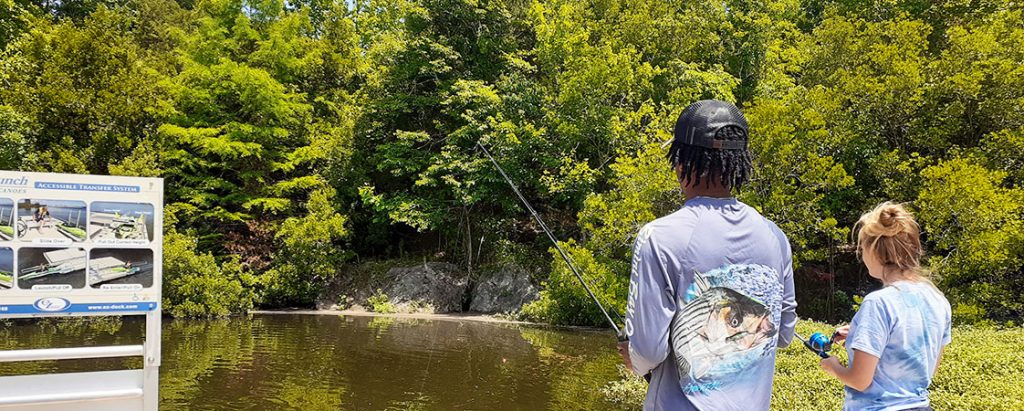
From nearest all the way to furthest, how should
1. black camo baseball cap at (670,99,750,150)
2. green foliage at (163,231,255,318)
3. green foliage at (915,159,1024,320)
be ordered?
black camo baseball cap at (670,99,750,150), green foliage at (915,159,1024,320), green foliage at (163,231,255,318)

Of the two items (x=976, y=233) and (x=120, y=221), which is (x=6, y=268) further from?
(x=976, y=233)

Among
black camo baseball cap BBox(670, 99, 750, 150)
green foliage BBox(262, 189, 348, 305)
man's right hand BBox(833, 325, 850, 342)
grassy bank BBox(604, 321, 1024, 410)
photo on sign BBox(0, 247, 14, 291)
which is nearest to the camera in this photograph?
black camo baseball cap BBox(670, 99, 750, 150)

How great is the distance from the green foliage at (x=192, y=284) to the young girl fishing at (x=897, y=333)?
16875mm

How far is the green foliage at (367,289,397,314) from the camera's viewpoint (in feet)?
61.4

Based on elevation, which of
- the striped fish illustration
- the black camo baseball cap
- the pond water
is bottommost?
the pond water

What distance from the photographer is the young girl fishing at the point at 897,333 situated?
2.12 metres

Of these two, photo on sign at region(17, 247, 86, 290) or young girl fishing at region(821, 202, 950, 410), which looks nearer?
young girl fishing at region(821, 202, 950, 410)

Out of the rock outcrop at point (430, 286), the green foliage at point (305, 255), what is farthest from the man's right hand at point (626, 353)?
the green foliage at point (305, 255)

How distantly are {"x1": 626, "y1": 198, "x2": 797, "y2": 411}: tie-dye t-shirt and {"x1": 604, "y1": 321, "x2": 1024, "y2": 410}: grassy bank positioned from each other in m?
3.55

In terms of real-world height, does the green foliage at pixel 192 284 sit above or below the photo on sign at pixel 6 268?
below

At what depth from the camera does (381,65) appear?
70.9 feet

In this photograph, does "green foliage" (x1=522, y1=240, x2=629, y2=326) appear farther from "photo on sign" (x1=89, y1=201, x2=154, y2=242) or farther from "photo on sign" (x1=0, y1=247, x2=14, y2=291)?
"photo on sign" (x1=0, y1=247, x2=14, y2=291)

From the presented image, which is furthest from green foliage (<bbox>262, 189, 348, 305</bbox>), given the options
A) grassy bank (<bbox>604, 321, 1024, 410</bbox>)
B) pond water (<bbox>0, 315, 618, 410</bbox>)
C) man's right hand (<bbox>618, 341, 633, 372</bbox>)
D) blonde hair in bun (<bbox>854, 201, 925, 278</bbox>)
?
man's right hand (<bbox>618, 341, 633, 372</bbox>)

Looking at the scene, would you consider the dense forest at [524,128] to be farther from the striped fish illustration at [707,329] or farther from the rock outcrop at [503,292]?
the striped fish illustration at [707,329]
